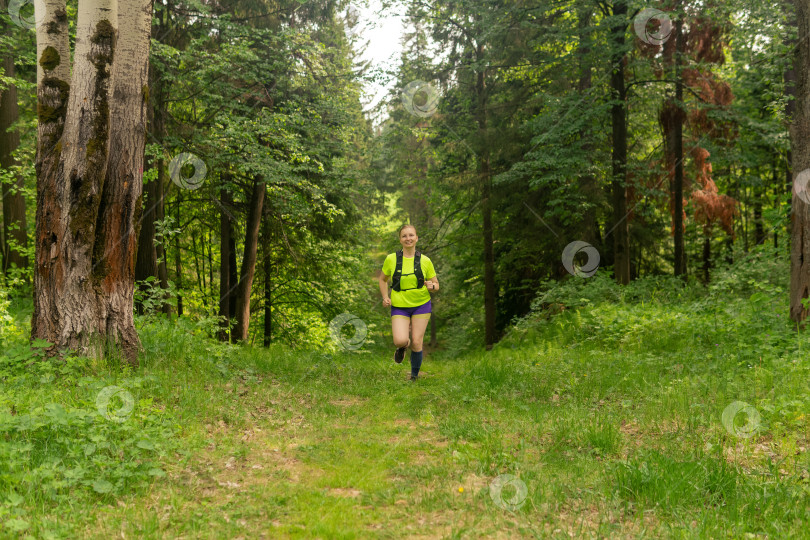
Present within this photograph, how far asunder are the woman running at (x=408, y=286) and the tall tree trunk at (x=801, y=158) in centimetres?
474

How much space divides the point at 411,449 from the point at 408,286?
3.12 m

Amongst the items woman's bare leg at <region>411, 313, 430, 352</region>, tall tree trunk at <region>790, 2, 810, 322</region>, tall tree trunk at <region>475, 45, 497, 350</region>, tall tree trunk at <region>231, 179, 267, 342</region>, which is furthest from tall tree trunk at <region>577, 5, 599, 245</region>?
tall tree trunk at <region>231, 179, 267, 342</region>

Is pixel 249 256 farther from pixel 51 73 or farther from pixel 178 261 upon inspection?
pixel 51 73

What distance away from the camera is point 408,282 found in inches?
291

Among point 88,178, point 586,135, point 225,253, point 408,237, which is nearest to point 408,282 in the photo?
point 408,237

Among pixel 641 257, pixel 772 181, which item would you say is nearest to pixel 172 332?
pixel 641 257

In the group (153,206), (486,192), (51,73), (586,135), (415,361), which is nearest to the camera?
(51,73)

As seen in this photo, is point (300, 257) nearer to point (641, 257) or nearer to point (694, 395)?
point (641, 257)

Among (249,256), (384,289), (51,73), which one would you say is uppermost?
(51,73)

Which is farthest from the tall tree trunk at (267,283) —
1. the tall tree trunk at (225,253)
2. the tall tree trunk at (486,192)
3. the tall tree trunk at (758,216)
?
the tall tree trunk at (758,216)

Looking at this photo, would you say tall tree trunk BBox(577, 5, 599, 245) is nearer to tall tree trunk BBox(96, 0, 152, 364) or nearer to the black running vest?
the black running vest

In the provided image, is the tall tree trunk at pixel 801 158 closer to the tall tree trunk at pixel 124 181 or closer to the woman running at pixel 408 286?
the woman running at pixel 408 286

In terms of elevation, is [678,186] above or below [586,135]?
below

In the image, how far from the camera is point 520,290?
18141 millimetres
